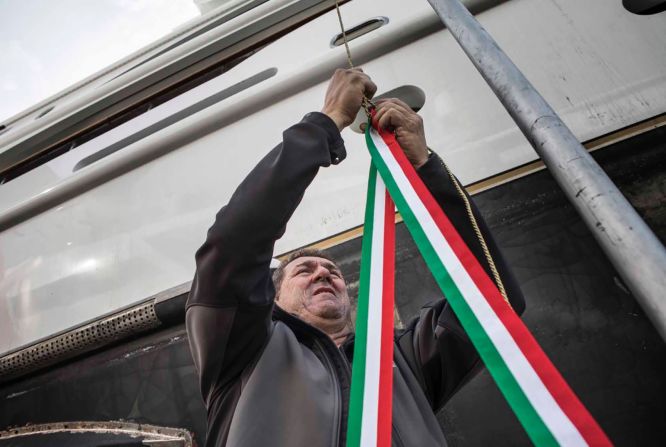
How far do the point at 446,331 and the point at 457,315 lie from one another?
0.42 meters

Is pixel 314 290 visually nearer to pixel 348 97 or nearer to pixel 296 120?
pixel 348 97

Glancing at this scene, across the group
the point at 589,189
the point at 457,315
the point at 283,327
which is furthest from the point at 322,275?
the point at 589,189

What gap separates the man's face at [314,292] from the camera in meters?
0.94

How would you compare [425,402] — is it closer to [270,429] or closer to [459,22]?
[270,429]

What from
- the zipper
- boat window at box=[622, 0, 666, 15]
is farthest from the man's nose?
boat window at box=[622, 0, 666, 15]

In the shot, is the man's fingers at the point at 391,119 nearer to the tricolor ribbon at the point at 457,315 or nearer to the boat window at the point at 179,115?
the tricolor ribbon at the point at 457,315

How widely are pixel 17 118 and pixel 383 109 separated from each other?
12.7 feet

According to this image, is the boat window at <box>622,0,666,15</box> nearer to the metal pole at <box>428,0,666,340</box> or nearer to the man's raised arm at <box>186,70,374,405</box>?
the metal pole at <box>428,0,666,340</box>

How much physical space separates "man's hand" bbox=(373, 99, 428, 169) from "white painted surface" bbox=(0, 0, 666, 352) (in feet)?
1.56

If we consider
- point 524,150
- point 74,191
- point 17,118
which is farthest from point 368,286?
point 17,118

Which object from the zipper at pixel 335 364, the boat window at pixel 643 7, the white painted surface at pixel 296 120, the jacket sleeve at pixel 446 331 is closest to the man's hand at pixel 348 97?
the jacket sleeve at pixel 446 331

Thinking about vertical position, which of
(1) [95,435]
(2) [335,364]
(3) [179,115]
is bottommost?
(1) [95,435]

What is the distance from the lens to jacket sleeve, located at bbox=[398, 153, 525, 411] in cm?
A: 76

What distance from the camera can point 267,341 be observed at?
2.31ft
